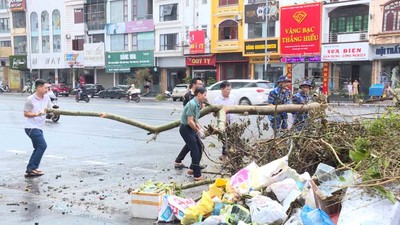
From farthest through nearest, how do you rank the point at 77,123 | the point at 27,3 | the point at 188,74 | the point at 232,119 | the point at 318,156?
the point at 27,3 < the point at 188,74 < the point at 77,123 < the point at 232,119 < the point at 318,156

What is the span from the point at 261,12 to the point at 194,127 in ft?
107

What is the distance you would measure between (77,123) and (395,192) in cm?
1543

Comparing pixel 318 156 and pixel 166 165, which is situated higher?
pixel 318 156

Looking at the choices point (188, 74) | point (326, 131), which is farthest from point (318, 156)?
point (188, 74)

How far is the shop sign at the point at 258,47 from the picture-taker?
37575 mm

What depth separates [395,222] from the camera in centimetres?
425

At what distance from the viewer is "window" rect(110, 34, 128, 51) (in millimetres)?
49562

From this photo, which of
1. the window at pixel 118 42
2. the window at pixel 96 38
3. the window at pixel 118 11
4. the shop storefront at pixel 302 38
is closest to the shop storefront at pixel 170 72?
the window at pixel 118 42

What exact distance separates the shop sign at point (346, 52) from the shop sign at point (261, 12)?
5430mm

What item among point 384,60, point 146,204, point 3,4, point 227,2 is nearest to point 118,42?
point 227,2

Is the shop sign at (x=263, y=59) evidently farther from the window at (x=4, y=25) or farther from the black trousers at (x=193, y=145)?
the window at (x=4, y=25)

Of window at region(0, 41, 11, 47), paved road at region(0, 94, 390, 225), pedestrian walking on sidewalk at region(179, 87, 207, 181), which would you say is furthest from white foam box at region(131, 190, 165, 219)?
window at region(0, 41, 11, 47)

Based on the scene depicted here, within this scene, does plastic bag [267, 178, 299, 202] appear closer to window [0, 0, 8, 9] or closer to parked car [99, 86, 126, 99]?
parked car [99, 86, 126, 99]

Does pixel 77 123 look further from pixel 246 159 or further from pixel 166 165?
pixel 246 159
